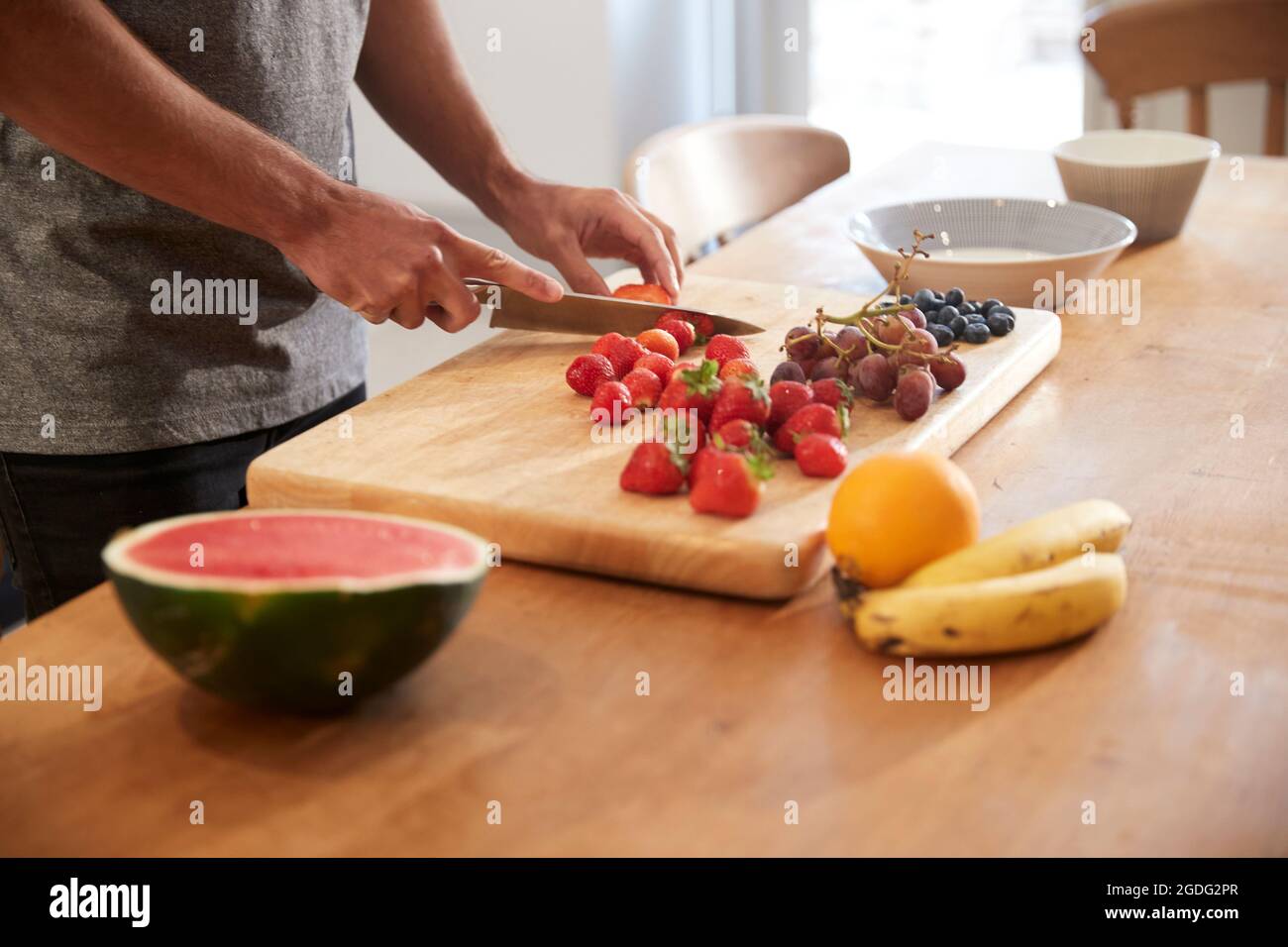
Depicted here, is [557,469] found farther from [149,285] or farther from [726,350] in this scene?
[149,285]

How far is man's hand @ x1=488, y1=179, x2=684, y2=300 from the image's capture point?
1.75 metres

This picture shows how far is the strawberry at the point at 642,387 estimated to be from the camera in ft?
4.51

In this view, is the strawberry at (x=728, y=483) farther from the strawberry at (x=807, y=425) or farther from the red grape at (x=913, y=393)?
the red grape at (x=913, y=393)

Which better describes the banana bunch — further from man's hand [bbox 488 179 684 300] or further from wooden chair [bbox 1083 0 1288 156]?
wooden chair [bbox 1083 0 1288 156]

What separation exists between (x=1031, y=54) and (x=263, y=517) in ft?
12.1

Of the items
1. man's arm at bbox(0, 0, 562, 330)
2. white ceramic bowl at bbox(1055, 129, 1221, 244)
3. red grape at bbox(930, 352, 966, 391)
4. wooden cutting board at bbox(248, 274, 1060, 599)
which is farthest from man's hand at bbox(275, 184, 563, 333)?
white ceramic bowl at bbox(1055, 129, 1221, 244)

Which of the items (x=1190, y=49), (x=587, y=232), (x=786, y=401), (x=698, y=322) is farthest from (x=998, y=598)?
(x=1190, y=49)

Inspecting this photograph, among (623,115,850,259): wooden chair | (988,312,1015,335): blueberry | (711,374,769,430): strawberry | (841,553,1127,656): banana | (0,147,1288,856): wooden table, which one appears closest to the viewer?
(0,147,1288,856): wooden table

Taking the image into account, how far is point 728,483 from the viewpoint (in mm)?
1118

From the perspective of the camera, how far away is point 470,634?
105cm

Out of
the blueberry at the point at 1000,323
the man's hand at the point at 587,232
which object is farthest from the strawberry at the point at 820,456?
the man's hand at the point at 587,232

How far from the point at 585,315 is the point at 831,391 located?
413mm

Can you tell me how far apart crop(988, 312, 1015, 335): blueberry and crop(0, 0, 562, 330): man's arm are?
1.74ft
